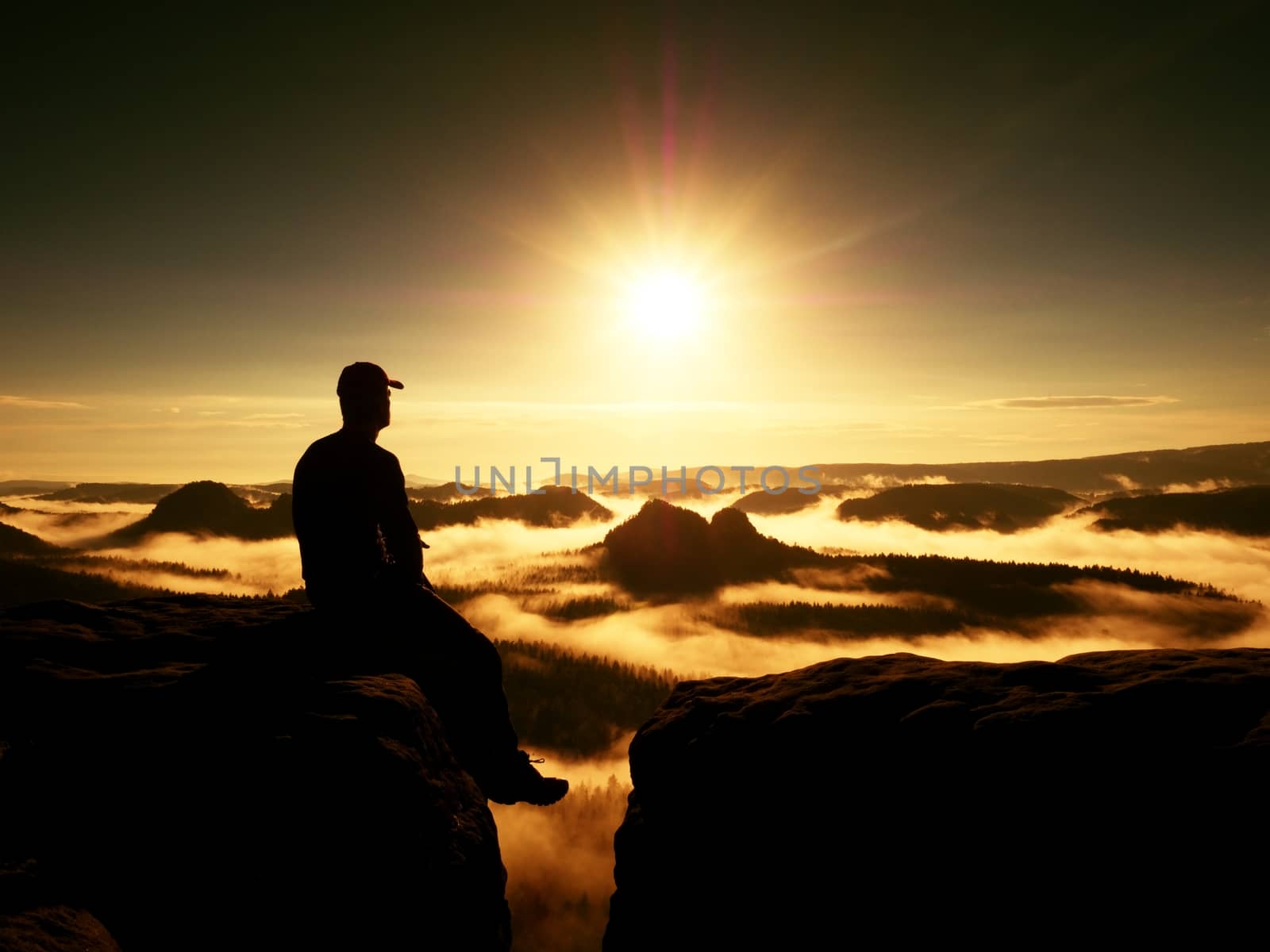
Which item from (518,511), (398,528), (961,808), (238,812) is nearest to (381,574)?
(398,528)

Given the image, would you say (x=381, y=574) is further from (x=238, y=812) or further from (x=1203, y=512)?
(x=1203, y=512)

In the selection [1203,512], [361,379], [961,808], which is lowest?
[1203,512]

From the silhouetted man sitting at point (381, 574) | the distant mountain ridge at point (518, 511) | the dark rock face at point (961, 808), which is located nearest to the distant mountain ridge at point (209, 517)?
the distant mountain ridge at point (518, 511)

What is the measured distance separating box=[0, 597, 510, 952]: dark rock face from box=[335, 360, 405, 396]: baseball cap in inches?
166

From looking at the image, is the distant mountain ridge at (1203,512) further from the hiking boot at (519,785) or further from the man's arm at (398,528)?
the man's arm at (398,528)

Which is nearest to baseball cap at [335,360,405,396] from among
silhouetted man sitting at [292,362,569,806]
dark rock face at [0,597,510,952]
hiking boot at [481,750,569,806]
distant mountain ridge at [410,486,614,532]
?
silhouetted man sitting at [292,362,569,806]

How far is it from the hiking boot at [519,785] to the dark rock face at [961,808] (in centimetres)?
161

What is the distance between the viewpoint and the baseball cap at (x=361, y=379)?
10192 millimetres

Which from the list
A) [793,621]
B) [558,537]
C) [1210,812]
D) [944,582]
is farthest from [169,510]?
[1210,812]

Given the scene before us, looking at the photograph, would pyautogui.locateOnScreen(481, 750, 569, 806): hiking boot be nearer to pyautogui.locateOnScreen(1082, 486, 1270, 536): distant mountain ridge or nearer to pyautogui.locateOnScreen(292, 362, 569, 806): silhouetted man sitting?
pyautogui.locateOnScreen(292, 362, 569, 806): silhouetted man sitting

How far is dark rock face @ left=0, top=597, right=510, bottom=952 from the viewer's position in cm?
551

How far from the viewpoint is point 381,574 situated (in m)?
10.3

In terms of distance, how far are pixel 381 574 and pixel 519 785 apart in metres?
4.05

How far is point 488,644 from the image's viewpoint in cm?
1084
